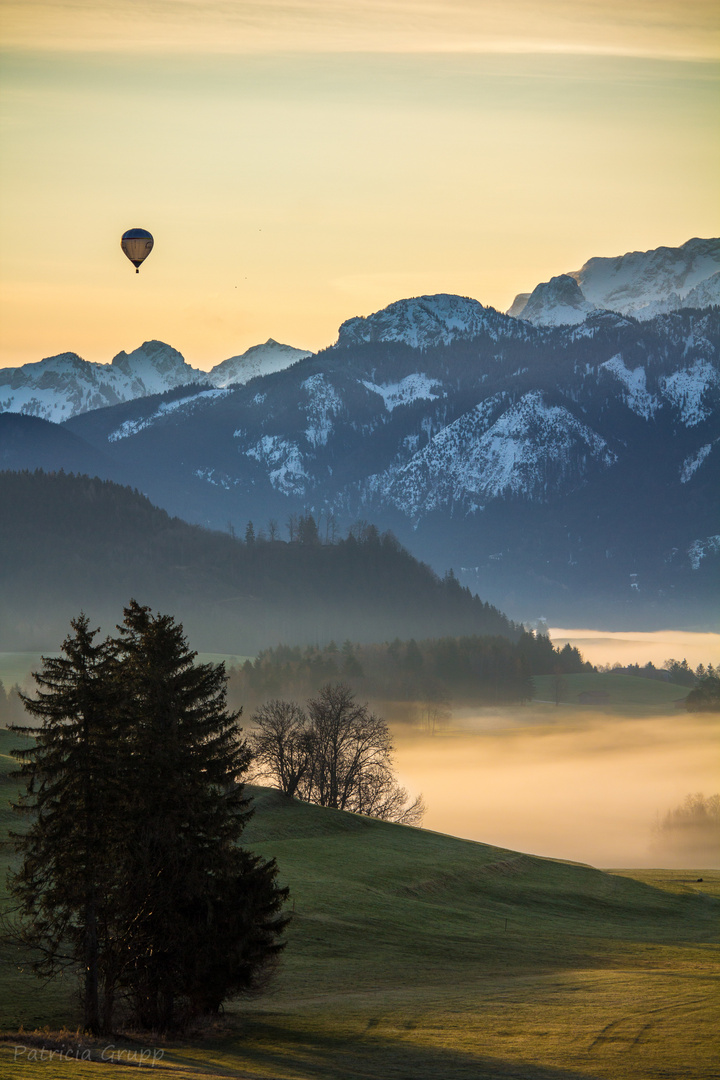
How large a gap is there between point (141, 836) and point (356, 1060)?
390 inches

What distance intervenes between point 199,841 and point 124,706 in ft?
17.7

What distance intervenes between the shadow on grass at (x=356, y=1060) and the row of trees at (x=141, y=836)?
254cm

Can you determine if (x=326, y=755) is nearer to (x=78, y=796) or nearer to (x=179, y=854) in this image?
(x=179, y=854)

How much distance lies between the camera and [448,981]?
5094 cm

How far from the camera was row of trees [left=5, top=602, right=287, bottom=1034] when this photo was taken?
3744cm

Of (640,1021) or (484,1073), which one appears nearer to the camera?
(484,1073)

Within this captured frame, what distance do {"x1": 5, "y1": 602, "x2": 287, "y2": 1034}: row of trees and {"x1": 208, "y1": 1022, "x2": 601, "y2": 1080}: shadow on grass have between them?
2.54m

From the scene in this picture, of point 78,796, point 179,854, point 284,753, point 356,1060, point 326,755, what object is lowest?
point 356,1060

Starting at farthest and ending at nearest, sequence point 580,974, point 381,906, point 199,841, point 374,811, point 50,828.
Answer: point 374,811
point 381,906
point 580,974
point 199,841
point 50,828

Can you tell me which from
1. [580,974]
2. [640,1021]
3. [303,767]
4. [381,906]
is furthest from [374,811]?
[640,1021]

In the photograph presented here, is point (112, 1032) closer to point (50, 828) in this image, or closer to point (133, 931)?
point (133, 931)

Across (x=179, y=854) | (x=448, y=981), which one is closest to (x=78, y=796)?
(x=179, y=854)

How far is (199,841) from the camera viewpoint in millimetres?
40000

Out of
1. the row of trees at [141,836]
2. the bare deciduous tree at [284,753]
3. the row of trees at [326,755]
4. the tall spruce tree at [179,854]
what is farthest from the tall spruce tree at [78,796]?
the bare deciduous tree at [284,753]
